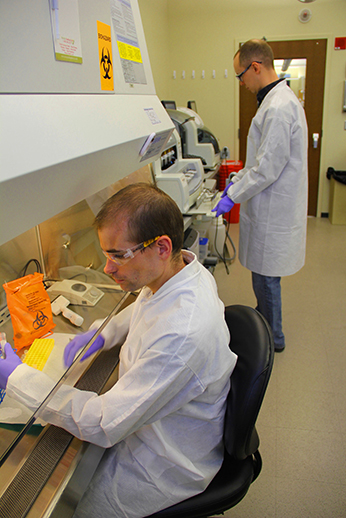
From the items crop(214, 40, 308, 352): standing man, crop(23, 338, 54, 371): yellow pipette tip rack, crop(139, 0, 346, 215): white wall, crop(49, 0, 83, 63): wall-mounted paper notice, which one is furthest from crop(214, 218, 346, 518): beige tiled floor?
crop(139, 0, 346, 215): white wall

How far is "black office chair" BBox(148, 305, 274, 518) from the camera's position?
911 millimetres

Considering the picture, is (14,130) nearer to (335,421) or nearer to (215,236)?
(335,421)

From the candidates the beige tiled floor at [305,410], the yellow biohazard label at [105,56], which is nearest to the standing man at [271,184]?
the beige tiled floor at [305,410]

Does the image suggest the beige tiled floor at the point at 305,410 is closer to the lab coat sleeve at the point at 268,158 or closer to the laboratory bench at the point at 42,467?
the laboratory bench at the point at 42,467

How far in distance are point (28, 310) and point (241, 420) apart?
0.72m

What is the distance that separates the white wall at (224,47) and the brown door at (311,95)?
7cm

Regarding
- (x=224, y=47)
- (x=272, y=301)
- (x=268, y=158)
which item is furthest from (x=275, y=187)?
(x=224, y=47)

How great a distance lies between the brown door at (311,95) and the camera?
4301 millimetres

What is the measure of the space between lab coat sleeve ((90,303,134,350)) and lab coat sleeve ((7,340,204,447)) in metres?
0.34

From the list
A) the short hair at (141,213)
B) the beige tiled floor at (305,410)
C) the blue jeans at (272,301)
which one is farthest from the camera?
the blue jeans at (272,301)

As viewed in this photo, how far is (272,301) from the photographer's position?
2252 millimetres

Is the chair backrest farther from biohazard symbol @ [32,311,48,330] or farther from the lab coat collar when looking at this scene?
the lab coat collar

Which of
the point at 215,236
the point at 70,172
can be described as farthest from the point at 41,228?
the point at 215,236

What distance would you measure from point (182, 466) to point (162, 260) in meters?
0.52
